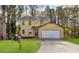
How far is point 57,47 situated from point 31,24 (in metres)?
0.65

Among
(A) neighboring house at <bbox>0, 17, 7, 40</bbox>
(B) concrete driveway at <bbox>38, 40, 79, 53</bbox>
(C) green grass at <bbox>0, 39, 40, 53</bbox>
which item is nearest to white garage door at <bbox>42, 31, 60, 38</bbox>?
(B) concrete driveway at <bbox>38, 40, 79, 53</bbox>

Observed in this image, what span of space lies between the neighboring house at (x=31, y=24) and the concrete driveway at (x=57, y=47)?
30 cm

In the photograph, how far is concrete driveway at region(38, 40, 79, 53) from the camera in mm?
7832

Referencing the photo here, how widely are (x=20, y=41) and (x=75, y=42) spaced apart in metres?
1.04

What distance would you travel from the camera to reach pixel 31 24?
791cm

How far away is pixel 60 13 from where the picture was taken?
313 inches

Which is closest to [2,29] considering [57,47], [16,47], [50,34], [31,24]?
[16,47]

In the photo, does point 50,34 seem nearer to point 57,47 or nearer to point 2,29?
point 57,47

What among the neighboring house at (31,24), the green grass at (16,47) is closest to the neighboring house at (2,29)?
the green grass at (16,47)

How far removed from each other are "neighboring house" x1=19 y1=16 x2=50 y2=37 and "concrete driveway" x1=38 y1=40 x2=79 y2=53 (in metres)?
0.30
